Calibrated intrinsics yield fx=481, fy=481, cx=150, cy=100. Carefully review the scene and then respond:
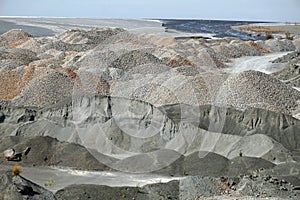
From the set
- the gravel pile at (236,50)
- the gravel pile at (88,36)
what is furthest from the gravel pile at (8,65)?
the gravel pile at (236,50)

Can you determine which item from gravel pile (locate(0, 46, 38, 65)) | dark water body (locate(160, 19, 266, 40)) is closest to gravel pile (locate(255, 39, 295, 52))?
dark water body (locate(160, 19, 266, 40))

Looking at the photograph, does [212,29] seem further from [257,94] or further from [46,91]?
[46,91]

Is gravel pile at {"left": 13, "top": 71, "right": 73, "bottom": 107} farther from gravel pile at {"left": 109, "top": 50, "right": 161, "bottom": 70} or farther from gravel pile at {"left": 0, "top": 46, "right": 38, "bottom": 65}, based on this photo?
gravel pile at {"left": 0, "top": 46, "right": 38, "bottom": 65}

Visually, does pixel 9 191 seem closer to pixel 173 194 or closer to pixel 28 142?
pixel 173 194

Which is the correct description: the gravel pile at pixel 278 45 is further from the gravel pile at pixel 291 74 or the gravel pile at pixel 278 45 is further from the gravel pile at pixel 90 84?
the gravel pile at pixel 90 84

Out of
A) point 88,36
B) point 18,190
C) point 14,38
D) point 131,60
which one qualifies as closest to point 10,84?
point 131,60

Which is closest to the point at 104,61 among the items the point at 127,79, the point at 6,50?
the point at 127,79

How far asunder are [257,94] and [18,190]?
1078 cm

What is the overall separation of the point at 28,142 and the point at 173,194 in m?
A: 5.27

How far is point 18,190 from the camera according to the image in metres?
8.74

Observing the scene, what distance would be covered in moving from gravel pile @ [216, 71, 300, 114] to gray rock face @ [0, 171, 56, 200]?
8707 millimetres

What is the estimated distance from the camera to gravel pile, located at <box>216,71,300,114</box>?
55.0 feet

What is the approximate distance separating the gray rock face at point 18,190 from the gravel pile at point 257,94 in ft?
28.6

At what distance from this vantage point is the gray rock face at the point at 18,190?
343 inches
